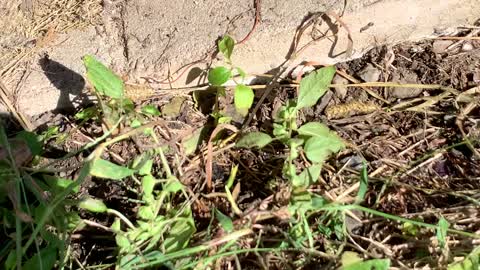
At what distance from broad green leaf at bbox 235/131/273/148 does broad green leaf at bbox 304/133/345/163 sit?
0.13 metres

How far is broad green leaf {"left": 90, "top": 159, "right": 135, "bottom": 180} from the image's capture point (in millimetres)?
Result: 1899

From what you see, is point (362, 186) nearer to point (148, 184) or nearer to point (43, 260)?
point (148, 184)

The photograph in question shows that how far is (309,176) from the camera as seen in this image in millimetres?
1905

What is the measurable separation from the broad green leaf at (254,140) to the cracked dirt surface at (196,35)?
0.31 m

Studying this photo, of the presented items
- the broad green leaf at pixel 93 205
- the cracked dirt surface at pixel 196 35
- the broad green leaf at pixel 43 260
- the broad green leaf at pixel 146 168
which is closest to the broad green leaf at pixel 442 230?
the cracked dirt surface at pixel 196 35

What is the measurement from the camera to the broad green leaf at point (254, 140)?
6.56ft

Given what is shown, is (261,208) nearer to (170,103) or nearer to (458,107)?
(170,103)

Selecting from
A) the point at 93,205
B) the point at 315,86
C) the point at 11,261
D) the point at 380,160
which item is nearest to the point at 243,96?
the point at 315,86

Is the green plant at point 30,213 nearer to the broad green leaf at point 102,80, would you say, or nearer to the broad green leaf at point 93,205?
the broad green leaf at point 93,205

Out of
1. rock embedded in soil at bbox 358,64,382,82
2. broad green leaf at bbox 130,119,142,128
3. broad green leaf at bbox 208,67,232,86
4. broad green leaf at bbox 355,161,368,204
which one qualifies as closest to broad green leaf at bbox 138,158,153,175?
broad green leaf at bbox 130,119,142,128

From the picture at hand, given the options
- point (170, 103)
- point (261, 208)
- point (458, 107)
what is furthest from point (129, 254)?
point (458, 107)

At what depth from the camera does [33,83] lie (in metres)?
2.28

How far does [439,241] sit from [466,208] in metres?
0.15

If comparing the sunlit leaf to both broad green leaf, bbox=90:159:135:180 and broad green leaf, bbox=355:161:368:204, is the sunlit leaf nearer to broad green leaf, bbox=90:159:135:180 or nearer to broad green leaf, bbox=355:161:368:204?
broad green leaf, bbox=90:159:135:180
